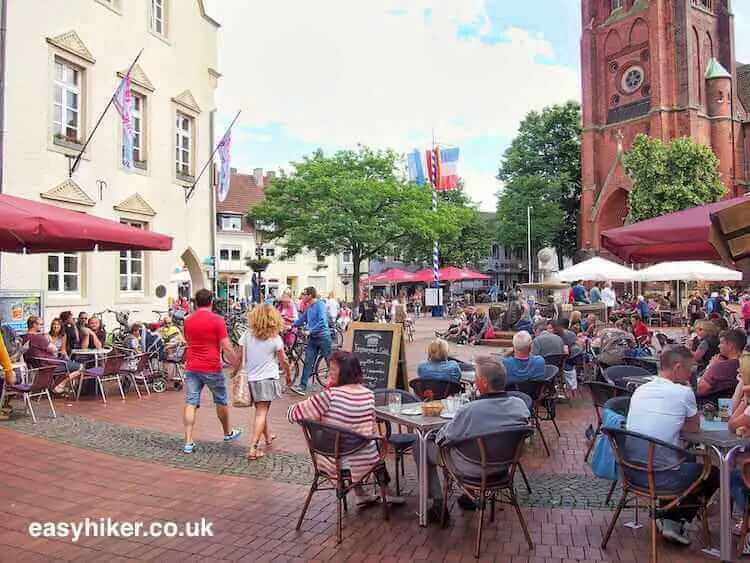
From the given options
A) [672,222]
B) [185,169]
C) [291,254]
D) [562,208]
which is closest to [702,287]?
[562,208]

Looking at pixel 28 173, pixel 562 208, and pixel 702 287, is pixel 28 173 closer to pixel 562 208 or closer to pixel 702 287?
pixel 702 287

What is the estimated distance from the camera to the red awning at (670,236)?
22.3 ft

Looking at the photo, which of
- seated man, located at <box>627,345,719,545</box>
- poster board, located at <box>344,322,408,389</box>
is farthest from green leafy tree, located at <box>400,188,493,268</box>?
seated man, located at <box>627,345,719,545</box>

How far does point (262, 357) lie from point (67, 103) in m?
11.0

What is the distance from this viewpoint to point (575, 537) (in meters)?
4.46

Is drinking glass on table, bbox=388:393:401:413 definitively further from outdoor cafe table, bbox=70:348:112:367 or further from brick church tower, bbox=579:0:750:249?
brick church tower, bbox=579:0:750:249

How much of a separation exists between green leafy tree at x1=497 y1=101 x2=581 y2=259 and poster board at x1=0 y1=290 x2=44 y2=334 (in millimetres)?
42325

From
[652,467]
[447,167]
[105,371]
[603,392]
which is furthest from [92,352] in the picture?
[447,167]

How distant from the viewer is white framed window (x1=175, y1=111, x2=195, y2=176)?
1866cm

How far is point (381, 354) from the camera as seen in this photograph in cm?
827

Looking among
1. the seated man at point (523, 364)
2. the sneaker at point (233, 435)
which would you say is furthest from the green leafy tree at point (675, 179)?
the sneaker at point (233, 435)

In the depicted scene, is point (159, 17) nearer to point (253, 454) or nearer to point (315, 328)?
point (315, 328)

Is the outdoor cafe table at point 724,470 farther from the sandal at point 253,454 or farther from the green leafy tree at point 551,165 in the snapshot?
the green leafy tree at point 551,165

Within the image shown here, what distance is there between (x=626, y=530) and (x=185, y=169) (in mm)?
17260
